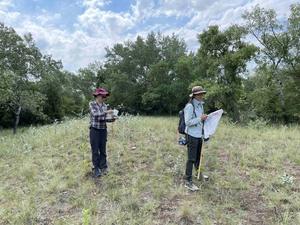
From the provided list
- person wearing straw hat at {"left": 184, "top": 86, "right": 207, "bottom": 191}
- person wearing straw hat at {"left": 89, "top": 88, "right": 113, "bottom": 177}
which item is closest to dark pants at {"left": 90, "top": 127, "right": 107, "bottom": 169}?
person wearing straw hat at {"left": 89, "top": 88, "right": 113, "bottom": 177}

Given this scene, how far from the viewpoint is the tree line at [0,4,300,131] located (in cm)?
1998

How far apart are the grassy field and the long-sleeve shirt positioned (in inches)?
35.4

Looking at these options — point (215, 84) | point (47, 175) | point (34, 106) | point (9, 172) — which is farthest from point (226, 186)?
point (34, 106)

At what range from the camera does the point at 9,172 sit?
6.77 m

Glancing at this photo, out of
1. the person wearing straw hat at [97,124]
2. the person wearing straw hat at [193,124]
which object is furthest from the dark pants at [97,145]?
the person wearing straw hat at [193,124]

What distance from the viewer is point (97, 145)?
19.6 ft

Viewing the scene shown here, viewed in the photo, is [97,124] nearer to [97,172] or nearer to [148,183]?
[97,172]

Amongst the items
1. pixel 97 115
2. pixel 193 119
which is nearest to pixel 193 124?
pixel 193 119

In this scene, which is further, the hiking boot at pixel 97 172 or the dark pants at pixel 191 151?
the hiking boot at pixel 97 172

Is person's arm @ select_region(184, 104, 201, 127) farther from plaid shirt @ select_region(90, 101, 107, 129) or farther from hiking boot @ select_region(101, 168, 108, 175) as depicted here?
hiking boot @ select_region(101, 168, 108, 175)

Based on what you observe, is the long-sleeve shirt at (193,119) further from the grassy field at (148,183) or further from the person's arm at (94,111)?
the person's arm at (94,111)

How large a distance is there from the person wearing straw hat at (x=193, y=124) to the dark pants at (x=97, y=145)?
156 centimetres

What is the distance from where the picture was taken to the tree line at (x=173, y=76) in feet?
65.6

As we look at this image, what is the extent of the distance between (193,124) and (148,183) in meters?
1.28
